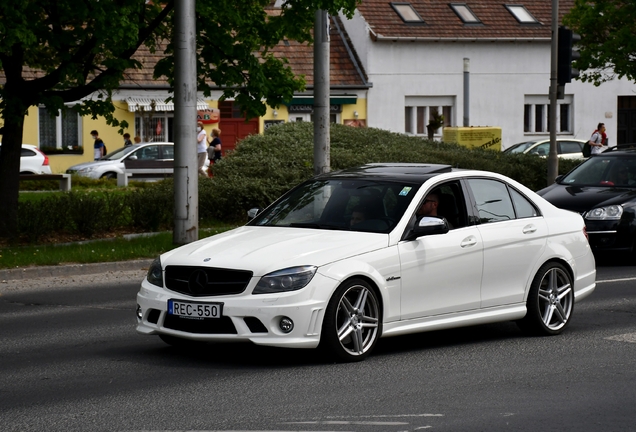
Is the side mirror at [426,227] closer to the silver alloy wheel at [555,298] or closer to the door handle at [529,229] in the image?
the door handle at [529,229]

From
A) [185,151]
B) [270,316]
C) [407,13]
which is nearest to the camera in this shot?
[270,316]

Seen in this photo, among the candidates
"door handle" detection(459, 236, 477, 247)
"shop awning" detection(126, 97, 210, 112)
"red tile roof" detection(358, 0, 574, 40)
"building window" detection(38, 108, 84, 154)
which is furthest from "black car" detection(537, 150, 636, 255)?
"building window" detection(38, 108, 84, 154)

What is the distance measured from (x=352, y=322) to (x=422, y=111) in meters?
41.1

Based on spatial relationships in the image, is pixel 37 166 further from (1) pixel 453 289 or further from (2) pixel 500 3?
(1) pixel 453 289

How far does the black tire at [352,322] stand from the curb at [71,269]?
25.0 ft

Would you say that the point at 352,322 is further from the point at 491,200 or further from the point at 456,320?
the point at 491,200

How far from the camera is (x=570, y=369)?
849 centimetres

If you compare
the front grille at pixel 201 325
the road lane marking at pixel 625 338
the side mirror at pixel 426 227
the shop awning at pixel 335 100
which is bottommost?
the road lane marking at pixel 625 338

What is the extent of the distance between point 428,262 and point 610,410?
2.26 m

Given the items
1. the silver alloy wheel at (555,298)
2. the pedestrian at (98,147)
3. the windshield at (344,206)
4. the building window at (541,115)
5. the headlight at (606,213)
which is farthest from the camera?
the building window at (541,115)

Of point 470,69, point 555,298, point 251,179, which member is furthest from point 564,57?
point 470,69

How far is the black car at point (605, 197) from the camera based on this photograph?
16.7m

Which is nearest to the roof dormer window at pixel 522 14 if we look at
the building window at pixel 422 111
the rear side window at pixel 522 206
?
the building window at pixel 422 111

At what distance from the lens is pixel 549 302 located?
10.1 metres
